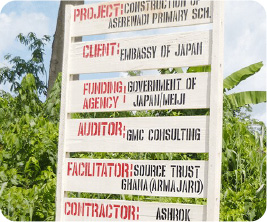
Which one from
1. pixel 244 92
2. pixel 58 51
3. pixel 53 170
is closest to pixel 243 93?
pixel 244 92

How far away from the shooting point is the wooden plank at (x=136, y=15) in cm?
465

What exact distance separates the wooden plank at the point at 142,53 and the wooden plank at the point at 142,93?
135mm

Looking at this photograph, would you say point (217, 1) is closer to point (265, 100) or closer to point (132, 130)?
point (132, 130)

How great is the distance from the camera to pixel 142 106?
4.76 meters

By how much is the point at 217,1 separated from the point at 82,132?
199 cm

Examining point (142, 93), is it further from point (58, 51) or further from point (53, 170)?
point (58, 51)

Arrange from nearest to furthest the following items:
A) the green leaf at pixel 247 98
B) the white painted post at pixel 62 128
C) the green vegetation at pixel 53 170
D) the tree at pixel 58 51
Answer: the white painted post at pixel 62 128
the green vegetation at pixel 53 170
the green leaf at pixel 247 98
the tree at pixel 58 51

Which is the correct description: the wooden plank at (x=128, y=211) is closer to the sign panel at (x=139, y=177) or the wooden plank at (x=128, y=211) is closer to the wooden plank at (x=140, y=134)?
the sign panel at (x=139, y=177)

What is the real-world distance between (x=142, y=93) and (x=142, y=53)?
1.41 feet

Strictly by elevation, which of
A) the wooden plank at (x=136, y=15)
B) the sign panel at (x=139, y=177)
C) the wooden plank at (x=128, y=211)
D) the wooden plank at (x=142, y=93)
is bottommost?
the wooden plank at (x=128, y=211)

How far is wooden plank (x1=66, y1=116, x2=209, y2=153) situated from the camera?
4.49 meters

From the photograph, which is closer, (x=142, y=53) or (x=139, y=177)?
(x=139, y=177)

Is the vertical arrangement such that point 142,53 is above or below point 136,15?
below

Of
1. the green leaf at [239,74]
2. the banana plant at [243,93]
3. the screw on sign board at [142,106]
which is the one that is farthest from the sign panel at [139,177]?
the green leaf at [239,74]
